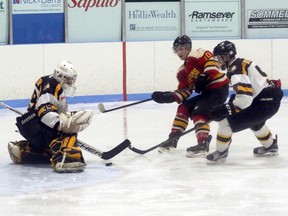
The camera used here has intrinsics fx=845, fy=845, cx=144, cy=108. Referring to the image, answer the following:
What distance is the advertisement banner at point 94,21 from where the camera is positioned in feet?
31.3

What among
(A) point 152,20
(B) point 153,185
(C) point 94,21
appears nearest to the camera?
(B) point 153,185

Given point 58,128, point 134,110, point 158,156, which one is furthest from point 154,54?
point 58,128

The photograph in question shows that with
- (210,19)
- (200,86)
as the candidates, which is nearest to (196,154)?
(200,86)

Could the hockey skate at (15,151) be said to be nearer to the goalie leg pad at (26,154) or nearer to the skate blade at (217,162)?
the goalie leg pad at (26,154)

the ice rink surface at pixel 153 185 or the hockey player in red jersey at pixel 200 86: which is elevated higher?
the hockey player in red jersey at pixel 200 86

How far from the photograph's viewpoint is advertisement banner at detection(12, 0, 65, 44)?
9.34 metres

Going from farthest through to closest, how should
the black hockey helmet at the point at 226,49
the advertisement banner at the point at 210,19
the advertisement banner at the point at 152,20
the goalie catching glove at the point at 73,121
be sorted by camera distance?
1. the advertisement banner at the point at 210,19
2. the advertisement banner at the point at 152,20
3. the black hockey helmet at the point at 226,49
4. the goalie catching glove at the point at 73,121

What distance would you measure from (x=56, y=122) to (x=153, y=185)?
781 millimetres

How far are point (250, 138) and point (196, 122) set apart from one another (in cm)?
94

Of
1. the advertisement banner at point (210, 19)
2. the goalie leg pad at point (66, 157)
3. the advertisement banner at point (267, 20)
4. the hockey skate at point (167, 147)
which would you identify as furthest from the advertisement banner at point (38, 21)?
the goalie leg pad at point (66, 157)

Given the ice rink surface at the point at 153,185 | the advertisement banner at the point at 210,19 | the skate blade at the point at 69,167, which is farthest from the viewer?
the advertisement banner at the point at 210,19

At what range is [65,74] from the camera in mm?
5250

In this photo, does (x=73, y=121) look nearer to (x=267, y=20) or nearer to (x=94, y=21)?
(x=94, y=21)

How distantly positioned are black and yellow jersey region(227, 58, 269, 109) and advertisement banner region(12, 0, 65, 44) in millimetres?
4388
